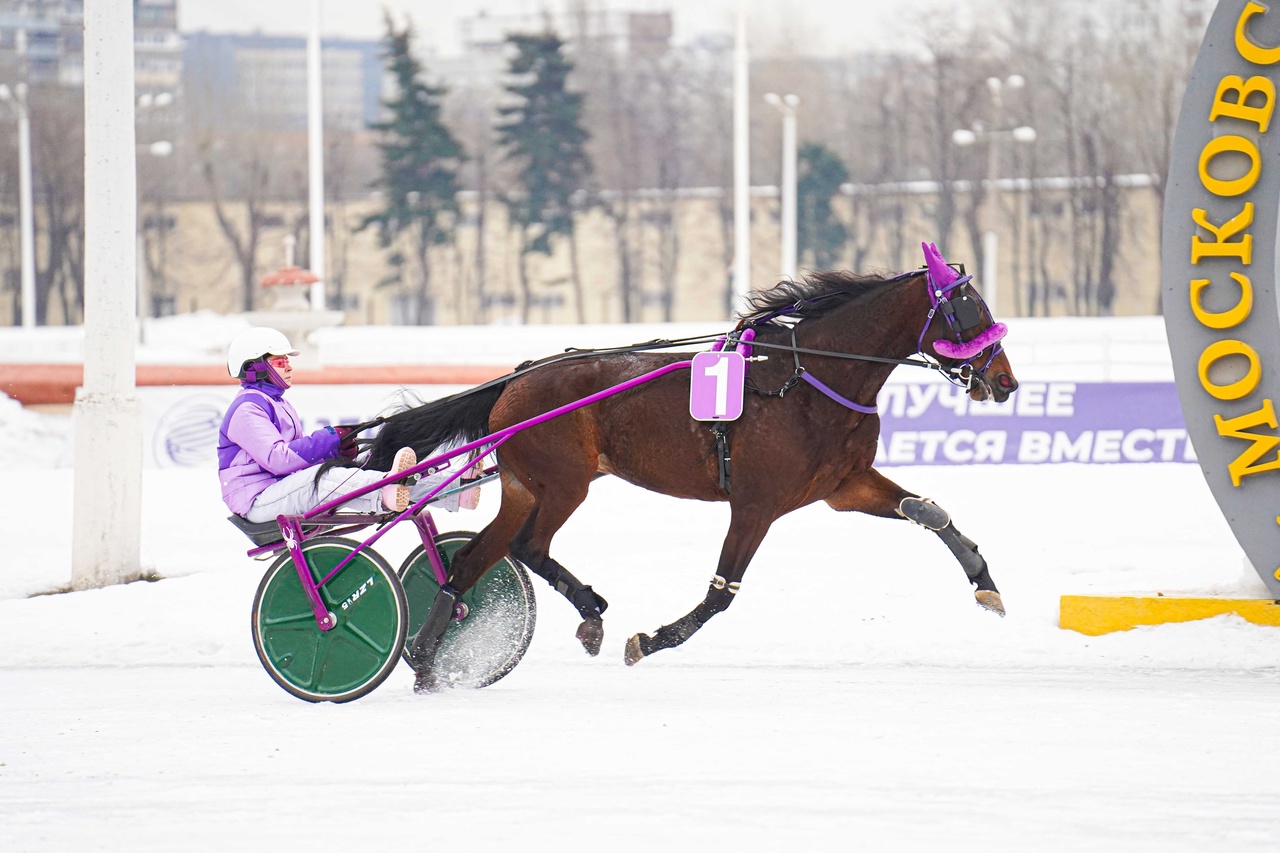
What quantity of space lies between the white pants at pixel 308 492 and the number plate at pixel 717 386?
138 centimetres

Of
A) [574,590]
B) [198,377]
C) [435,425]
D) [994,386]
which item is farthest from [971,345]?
[198,377]

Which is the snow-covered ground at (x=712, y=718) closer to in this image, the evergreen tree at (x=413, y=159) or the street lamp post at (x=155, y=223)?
the street lamp post at (x=155, y=223)

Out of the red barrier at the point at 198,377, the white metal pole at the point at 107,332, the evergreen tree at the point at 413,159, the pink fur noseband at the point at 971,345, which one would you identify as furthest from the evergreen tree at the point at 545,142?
the pink fur noseband at the point at 971,345

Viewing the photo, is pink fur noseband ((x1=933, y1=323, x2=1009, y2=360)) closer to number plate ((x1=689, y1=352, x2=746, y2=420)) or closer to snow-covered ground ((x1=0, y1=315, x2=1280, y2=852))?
number plate ((x1=689, y1=352, x2=746, y2=420))

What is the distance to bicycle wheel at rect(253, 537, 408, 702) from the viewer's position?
596 centimetres

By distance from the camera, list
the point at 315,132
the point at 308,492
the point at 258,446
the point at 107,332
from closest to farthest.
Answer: the point at 258,446
the point at 308,492
the point at 107,332
the point at 315,132

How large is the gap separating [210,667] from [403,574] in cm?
119

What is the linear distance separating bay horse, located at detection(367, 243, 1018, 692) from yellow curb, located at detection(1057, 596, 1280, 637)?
1.06 meters

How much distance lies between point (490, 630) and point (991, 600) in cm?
221

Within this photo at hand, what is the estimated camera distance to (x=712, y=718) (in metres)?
5.61

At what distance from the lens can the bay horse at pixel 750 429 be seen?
614 centimetres

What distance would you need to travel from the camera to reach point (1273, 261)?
683cm

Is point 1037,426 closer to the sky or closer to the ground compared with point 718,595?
closer to the sky

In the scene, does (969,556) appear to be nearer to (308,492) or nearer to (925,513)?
(925,513)
